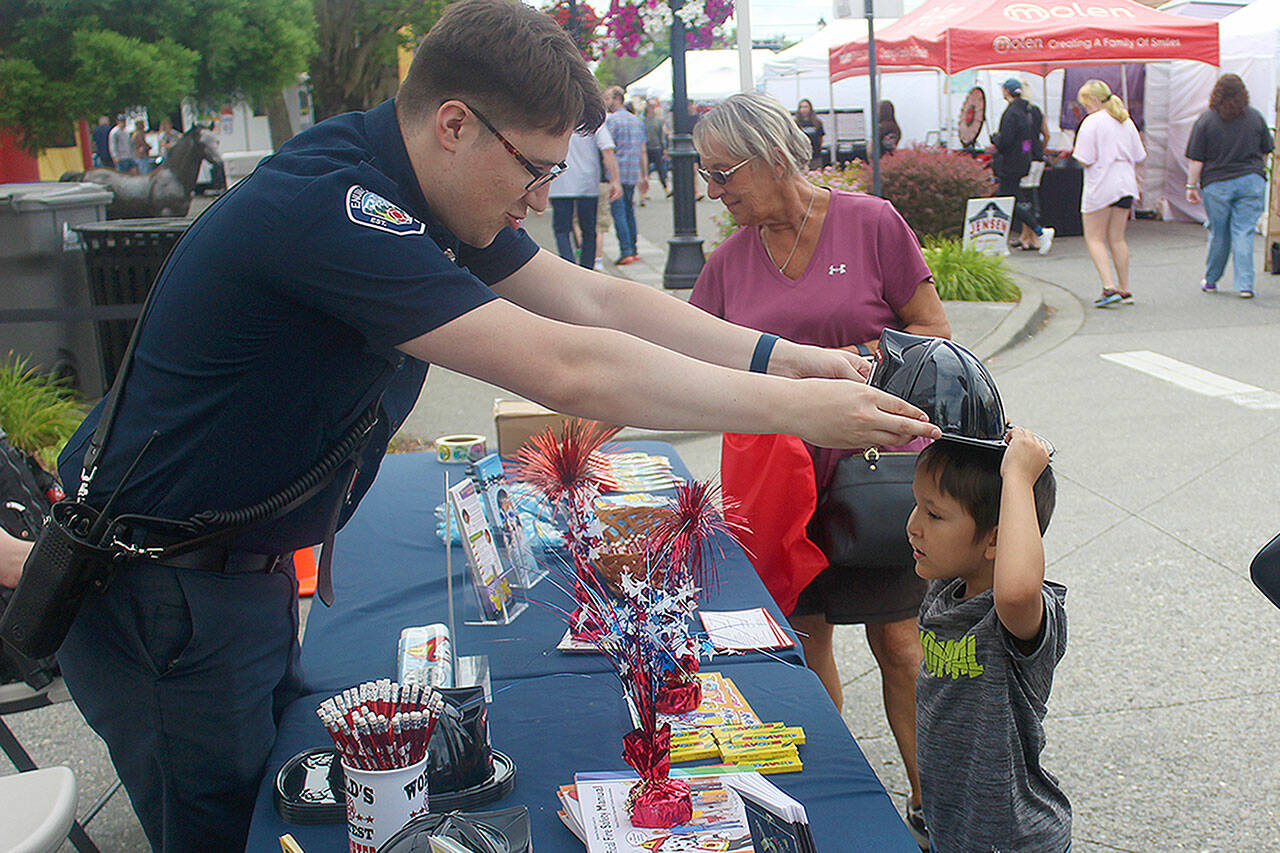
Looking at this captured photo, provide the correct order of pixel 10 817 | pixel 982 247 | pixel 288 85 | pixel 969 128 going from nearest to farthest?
pixel 10 817 → pixel 288 85 → pixel 982 247 → pixel 969 128

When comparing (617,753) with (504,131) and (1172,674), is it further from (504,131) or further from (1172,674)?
(1172,674)

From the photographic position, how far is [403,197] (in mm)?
1940

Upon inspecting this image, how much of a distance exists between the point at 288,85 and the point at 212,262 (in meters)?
5.86

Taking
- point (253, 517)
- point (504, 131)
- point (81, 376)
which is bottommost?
point (81, 376)

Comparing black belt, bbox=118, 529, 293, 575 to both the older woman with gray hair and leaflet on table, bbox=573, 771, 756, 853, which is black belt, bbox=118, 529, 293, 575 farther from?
the older woman with gray hair

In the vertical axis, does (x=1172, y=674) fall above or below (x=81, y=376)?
below

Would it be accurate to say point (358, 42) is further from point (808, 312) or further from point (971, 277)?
point (808, 312)

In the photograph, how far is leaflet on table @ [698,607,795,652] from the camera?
94.7 inches

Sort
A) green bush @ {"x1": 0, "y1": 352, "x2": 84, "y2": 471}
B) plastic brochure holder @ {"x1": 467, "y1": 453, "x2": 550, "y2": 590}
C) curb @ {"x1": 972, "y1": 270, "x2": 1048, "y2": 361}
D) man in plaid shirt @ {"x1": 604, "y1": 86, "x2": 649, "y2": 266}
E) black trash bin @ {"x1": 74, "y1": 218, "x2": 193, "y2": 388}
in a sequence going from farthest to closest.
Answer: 1. man in plaid shirt @ {"x1": 604, "y1": 86, "x2": 649, "y2": 266}
2. curb @ {"x1": 972, "y1": 270, "x2": 1048, "y2": 361}
3. black trash bin @ {"x1": 74, "y1": 218, "x2": 193, "y2": 388}
4. green bush @ {"x1": 0, "y1": 352, "x2": 84, "y2": 471}
5. plastic brochure holder @ {"x1": 467, "y1": 453, "x2": 550, "y2": 590}

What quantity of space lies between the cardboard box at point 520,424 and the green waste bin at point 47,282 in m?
4.27

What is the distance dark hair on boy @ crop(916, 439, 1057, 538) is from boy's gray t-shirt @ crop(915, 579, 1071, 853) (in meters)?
0.16

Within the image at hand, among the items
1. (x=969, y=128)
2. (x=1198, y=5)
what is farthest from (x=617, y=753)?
(x=1198, y=5)

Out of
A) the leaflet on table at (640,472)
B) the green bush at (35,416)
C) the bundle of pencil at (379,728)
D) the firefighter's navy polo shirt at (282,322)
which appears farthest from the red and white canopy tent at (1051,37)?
the bundle of pencil at (379,728)

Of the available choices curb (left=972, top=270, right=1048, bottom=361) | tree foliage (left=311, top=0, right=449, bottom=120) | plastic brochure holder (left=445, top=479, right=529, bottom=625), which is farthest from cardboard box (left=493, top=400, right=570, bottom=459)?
tree foliage (left=311, top=0, right=449, bottom=120)
